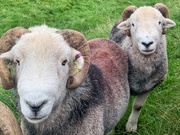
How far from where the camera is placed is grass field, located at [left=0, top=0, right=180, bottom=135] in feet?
17.3

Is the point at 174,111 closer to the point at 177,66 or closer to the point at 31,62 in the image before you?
the point at 177,66

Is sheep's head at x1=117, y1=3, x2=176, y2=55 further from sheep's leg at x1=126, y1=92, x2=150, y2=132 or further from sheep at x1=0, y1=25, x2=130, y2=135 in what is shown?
sheep's leg at x1=126, y1=92, x2=150, y2=132

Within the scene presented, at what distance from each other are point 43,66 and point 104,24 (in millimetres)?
6438

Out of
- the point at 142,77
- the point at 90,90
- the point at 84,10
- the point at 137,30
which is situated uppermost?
the point at 137,30

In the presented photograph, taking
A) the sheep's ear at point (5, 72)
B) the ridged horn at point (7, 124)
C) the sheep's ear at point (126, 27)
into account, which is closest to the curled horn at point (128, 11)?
the sheep's ear at point (126, 27)

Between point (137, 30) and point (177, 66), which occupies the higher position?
point (137, 30)

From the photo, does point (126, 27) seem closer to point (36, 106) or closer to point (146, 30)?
point (146, 30)

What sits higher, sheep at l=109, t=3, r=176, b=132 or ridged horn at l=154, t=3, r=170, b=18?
ridged horn at l=154, t=3, r=170, b=18

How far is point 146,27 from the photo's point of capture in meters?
4.71

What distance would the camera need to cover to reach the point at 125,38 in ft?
18.0

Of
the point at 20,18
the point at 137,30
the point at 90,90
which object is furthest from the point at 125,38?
the point at 20,18

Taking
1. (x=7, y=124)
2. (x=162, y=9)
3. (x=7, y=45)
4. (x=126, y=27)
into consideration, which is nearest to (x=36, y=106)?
(x=7, y=124)

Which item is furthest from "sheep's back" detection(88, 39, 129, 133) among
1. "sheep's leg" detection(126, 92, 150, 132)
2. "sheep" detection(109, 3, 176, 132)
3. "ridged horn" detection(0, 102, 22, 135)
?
"ridged horn" detection(0, 102, 22, 135)

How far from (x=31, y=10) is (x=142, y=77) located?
686cm
